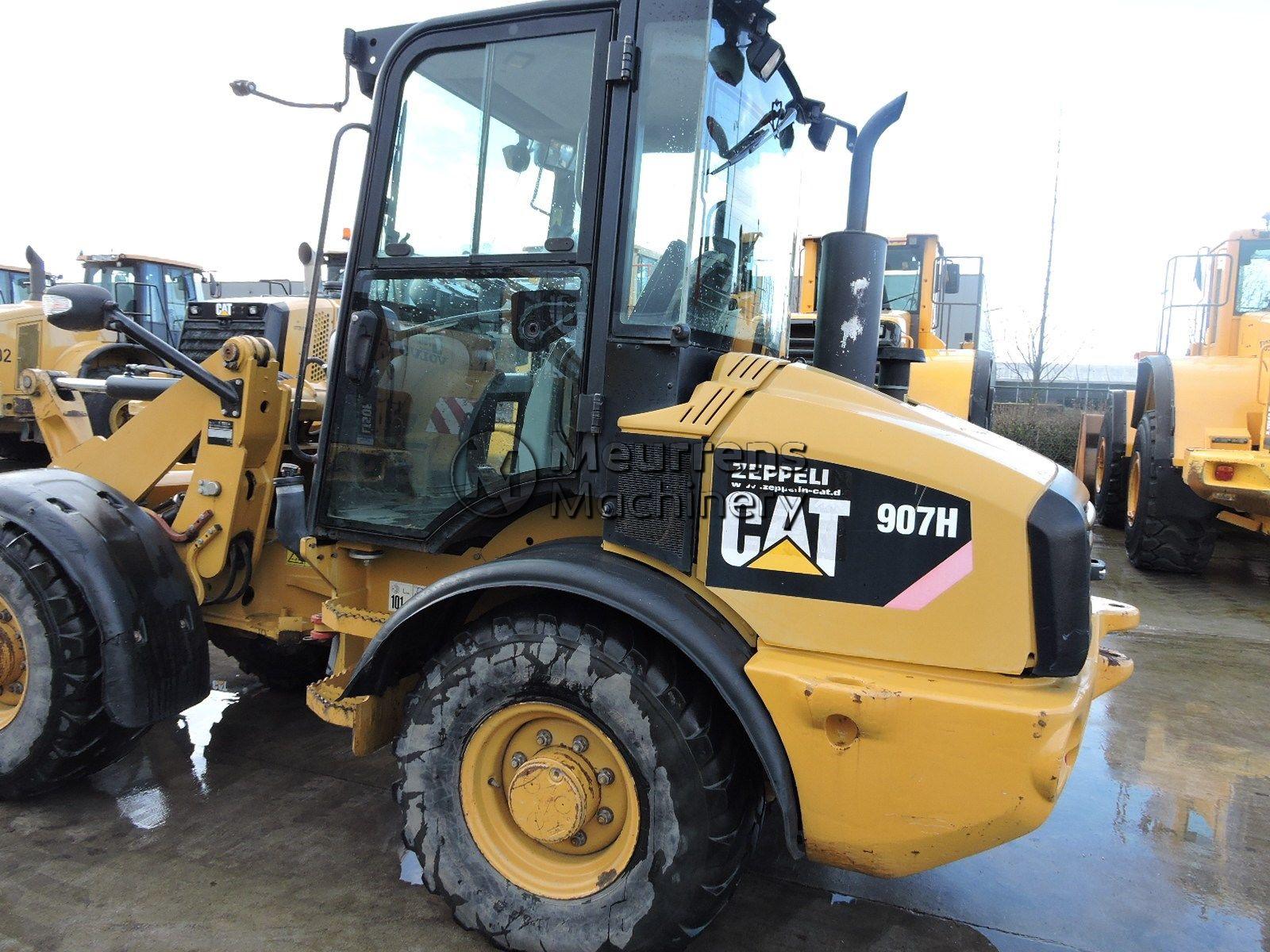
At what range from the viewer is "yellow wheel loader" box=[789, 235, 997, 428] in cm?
827

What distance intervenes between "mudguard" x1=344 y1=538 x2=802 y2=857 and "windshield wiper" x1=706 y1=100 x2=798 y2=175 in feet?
3.65

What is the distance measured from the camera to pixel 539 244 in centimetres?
248

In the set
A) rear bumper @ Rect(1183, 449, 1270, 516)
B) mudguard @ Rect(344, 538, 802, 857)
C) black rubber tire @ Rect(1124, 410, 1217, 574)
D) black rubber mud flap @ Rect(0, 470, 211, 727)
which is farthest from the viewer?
black rubber tire @ Rect(1124, 410, 1217, 574)

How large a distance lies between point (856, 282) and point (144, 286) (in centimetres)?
1131

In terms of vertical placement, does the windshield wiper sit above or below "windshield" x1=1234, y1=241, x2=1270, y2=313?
below

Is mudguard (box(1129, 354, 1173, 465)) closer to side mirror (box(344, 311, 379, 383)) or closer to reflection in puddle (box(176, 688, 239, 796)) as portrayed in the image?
side mirror (box(344, 311, 379, 383))

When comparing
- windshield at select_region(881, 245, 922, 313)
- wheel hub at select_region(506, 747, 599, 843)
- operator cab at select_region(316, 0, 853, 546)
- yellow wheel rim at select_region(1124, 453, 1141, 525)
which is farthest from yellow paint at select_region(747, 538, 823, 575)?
windshield at select_region(881, 245, 922, 313)

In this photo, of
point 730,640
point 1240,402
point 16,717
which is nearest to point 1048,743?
point 730,640

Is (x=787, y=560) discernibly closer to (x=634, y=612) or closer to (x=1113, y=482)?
(x=634, y=612)

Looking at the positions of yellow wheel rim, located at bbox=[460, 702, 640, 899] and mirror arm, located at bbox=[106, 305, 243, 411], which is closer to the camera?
yellow wheel rim, located at bbox=[460, 702, 640, 899]

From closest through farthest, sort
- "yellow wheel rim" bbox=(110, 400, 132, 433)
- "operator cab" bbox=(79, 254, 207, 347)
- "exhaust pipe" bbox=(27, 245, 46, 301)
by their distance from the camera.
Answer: "yellow wheel rim" bbox=(110, 400, 132, 433)
"exhaust pipe" bbox=(27, 245, 46, 301)
"operator cab" bbox=(79, 254, 207, 347)

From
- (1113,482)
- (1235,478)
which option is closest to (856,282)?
(1235,478)

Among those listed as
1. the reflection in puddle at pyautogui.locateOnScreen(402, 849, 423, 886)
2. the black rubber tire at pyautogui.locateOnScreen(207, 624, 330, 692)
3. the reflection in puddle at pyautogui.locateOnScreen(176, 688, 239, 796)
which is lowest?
the reflection in puddle at pyautogui.locateOnScreen(402, 849, 423, 886)

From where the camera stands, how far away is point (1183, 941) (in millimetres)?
2502
